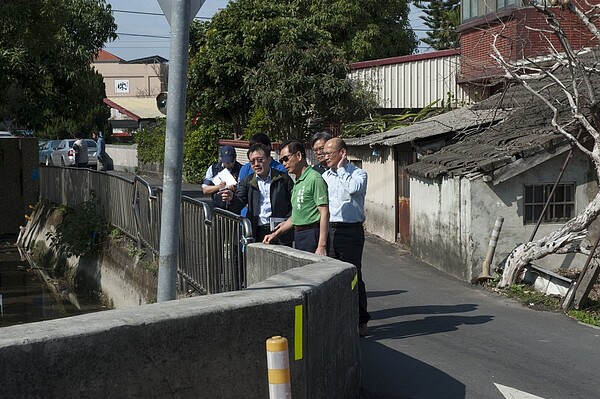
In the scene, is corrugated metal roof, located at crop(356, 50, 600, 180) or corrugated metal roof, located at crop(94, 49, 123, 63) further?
corrugated metal roof, located at crop(94, 49, 123, 63)

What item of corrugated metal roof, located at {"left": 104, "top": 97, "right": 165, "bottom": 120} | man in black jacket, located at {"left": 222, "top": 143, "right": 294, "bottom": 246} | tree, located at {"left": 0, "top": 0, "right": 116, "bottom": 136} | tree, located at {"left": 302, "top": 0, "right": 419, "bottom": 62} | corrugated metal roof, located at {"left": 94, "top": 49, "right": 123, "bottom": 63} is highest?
corrugated metal roof, located at {"left": 94, "top": 49, "right": 123, "bottom": 63}

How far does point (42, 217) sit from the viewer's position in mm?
21891

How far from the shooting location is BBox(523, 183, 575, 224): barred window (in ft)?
43.5

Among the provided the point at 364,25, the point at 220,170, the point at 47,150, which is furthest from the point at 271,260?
the point at 47,150

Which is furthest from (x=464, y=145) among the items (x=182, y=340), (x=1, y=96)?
(x=182, y=340)

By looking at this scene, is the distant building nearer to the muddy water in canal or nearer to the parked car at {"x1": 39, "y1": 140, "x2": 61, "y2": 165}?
the parked car at {"x1": 39, "y1": 140, "x2": 61, "y2": 165}

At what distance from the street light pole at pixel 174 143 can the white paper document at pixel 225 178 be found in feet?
15.6

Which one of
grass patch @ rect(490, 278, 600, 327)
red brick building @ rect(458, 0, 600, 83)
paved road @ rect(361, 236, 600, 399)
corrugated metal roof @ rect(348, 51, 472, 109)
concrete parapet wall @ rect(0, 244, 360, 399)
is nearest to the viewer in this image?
concrete parapet wall @ rect(0, 244, 360, 399)

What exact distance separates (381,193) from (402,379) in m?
10.8

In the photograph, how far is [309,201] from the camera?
852 centimetres

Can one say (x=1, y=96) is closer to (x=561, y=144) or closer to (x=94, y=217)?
(x=94, y=217)

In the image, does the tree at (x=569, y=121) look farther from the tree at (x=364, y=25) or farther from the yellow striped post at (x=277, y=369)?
the tree at (x=364, y=25)

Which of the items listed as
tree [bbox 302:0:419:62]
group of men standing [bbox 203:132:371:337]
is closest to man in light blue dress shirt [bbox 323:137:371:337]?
group of men standing [bbox 203:132:371:337]

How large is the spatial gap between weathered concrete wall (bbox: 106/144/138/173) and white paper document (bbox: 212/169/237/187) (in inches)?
1112
